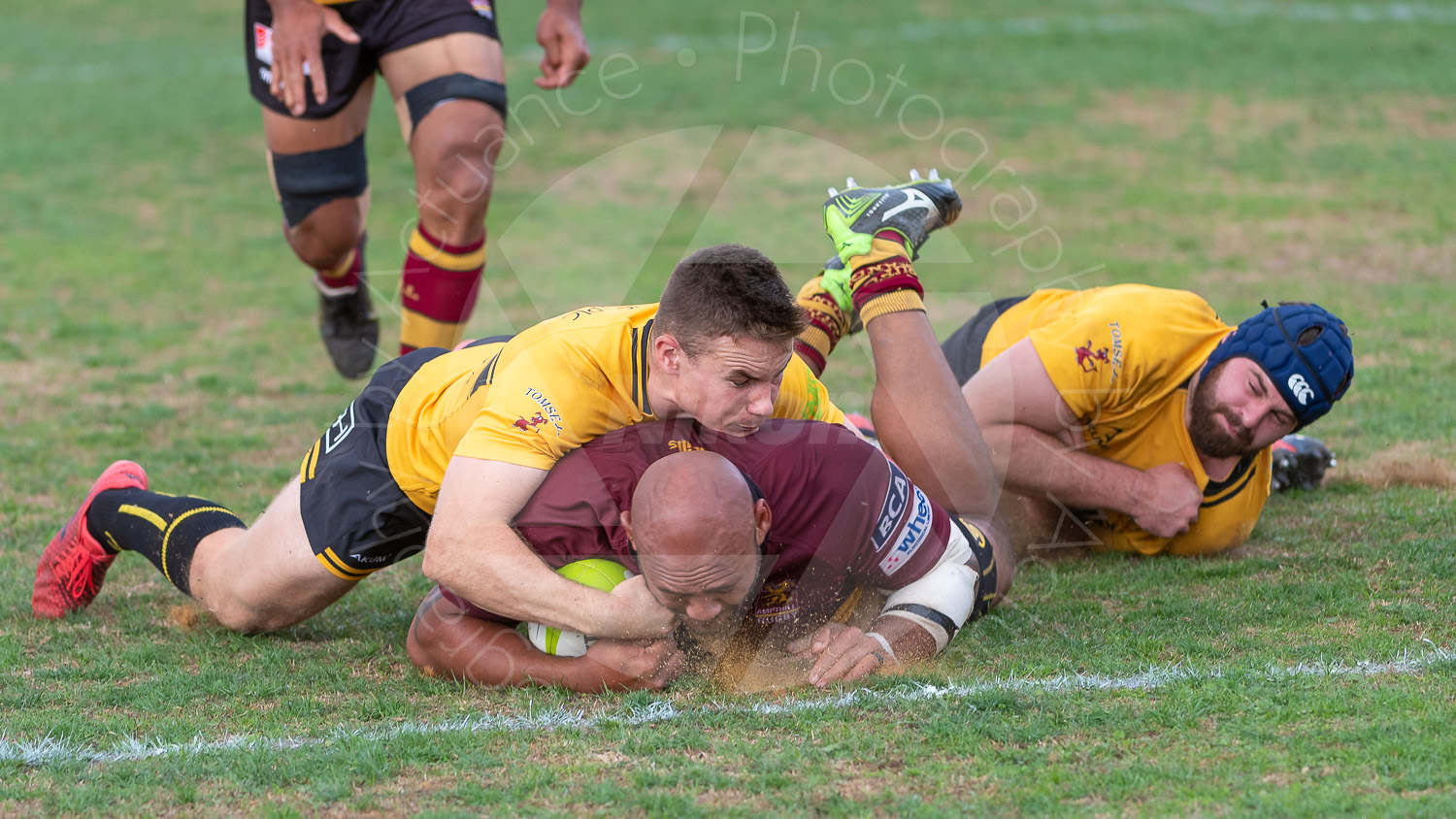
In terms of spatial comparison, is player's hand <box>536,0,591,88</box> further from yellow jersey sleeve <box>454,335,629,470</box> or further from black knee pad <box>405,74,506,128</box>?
yellow jersey sleeve <box>454,335,629,470</box>

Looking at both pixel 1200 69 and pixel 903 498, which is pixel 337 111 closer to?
pixel 903 498

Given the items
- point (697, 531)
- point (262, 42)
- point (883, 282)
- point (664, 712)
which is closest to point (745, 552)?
point (697, 531)

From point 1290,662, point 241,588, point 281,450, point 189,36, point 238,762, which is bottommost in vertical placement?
point 189,36

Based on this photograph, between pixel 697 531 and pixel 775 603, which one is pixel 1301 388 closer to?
pixel 775 603

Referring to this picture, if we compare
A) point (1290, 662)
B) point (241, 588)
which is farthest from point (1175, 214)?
point (241, 588)

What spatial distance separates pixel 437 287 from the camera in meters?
5.79

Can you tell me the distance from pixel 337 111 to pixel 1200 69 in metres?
12.4

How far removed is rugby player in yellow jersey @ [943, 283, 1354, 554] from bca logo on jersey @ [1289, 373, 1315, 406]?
0.30ft

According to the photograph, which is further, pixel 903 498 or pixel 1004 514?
pixel 1004 514

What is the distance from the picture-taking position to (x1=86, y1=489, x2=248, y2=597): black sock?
4.68 metres

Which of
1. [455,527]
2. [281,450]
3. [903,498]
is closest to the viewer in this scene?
[455,527]

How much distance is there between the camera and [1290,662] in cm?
385

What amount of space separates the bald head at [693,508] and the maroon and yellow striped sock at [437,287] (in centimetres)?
239

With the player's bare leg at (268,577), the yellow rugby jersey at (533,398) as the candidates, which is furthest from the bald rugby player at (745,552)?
the player's bare leg at (268,577)
